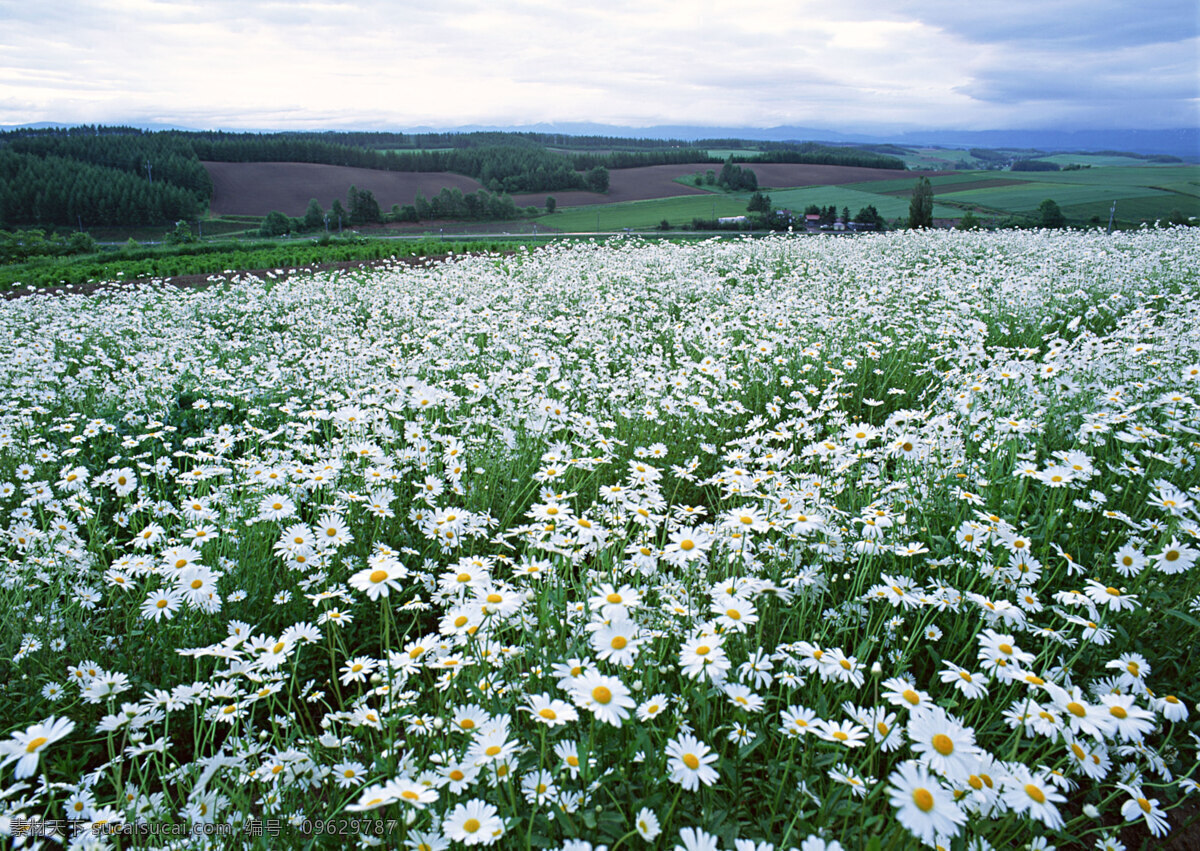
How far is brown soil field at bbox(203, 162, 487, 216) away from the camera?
60.6 meters

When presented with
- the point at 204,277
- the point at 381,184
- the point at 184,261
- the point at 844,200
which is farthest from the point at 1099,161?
the point at 204,277

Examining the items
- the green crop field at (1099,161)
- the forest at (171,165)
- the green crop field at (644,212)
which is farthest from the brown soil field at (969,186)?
the green crop field at (1099,161)

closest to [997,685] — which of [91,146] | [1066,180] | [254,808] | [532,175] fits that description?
[254,808]

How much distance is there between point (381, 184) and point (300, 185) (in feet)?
26.6

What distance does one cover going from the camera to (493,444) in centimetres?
483

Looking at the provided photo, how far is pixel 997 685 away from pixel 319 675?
125 inches

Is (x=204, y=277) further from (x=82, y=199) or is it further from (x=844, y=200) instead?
(x=82, y=199)

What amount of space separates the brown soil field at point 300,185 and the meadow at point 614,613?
199 feet

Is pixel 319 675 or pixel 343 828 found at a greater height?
pixel 343 828

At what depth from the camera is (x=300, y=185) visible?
63.5 meters

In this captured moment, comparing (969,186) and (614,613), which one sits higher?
(969,186)

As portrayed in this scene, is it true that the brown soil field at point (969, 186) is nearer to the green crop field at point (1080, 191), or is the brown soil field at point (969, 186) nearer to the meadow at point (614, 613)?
the green crop field at point (1080, 191)

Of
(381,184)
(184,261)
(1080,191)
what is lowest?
(184,261)

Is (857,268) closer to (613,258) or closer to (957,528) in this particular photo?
(613,258)
